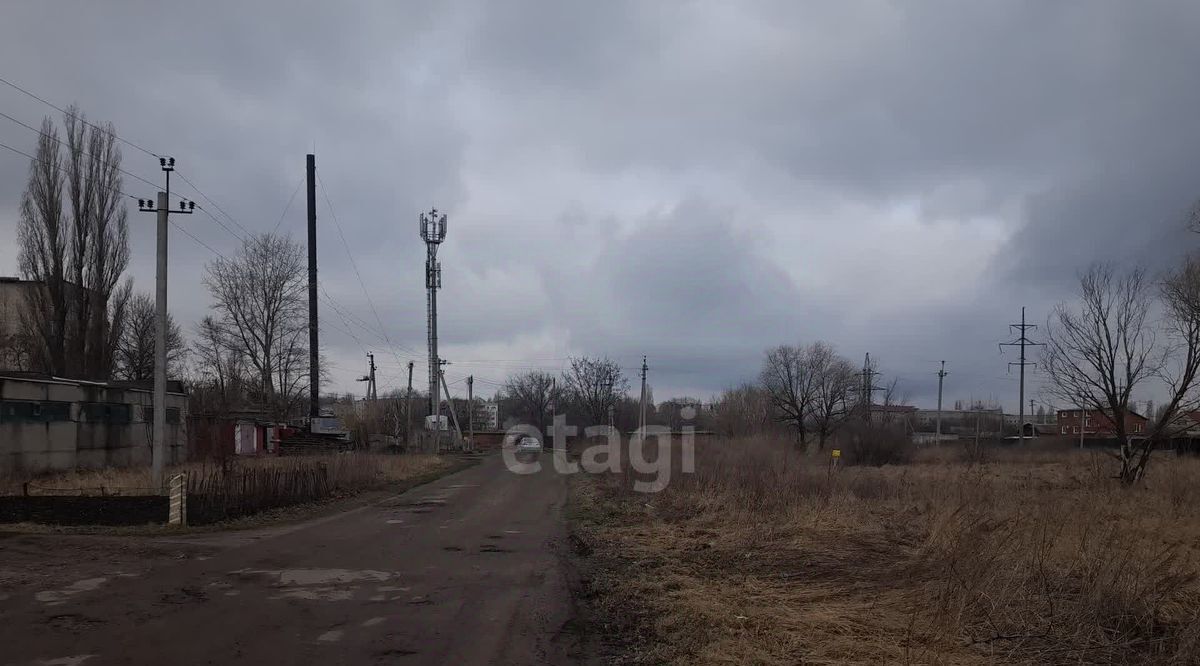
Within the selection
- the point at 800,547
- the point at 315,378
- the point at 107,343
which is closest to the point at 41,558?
the point at 800,547

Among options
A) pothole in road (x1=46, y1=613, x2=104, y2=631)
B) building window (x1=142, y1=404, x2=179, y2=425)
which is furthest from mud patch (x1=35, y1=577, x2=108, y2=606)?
building window (x1=142, y1=404, x2=179, y2=425)

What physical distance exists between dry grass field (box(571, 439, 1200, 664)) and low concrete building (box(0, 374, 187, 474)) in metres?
17.2

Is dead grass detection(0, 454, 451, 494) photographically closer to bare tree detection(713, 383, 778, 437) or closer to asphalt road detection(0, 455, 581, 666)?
asphalt road detection(0, 455, 581, 666)

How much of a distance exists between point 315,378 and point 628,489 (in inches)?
1118

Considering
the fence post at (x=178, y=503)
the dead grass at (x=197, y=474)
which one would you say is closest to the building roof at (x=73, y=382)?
the dead grass at (x=197, y=474)

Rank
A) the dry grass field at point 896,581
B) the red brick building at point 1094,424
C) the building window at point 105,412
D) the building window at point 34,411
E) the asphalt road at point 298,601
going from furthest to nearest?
the red brick building at point 1094,424 < the building window at point 105,412 < the building window at point 34,411 < the asphalt road at point 298,601 < the dry grass field at point 896,581

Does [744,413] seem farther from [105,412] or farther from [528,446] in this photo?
[105,412]

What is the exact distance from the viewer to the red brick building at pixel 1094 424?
121ft

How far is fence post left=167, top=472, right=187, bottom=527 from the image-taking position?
603 inches

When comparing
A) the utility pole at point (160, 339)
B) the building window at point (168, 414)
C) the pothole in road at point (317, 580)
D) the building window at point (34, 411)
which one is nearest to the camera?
the pothole in road at point (317, 580)

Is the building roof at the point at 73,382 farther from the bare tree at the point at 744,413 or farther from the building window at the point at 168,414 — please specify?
the bare tree at the point at 744,413

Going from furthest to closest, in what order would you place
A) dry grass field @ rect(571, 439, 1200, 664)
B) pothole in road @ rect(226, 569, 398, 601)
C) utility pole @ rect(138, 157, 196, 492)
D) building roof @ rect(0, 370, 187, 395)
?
building roof @ rect(0, 370, 187, 395) < utility pole @ rect(138, 157, 196, 492) < pothole in road @ rect(226, 569, 398, 601) < dry grass field @ rect(571, 439, 1200, 664)

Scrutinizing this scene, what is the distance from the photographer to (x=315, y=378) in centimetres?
4844

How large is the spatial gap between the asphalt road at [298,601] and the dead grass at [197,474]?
557 cm
